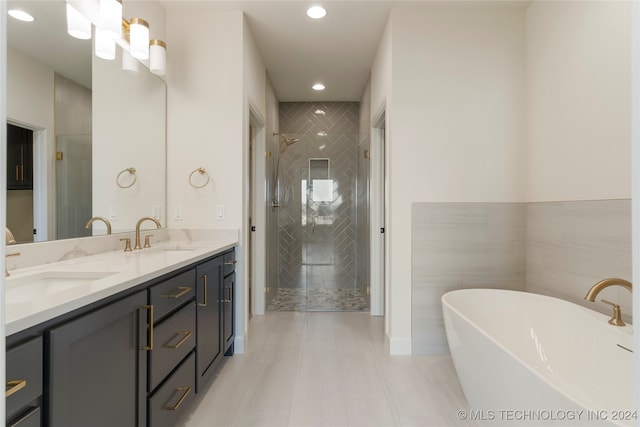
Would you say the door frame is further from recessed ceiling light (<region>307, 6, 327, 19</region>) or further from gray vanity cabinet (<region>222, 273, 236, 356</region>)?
gray vanity cabinet (<region>222, 273, 236, 356</region>)

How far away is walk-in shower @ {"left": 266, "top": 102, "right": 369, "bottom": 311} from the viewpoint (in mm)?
3939

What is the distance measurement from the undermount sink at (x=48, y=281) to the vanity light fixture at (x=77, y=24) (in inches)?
51.1

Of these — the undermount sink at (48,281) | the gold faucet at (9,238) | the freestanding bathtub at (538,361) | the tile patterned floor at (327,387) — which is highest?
the gold faucet at (9,238)

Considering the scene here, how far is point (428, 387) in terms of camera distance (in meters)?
2.13

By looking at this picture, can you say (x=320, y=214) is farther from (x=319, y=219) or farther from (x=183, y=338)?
(x=183, y=338)

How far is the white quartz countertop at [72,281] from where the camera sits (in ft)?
2.72

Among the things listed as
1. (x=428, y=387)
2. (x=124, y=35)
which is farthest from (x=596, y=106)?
(x=124, y=35)

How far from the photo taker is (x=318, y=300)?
3.92m

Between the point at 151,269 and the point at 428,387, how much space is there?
72.5 inches

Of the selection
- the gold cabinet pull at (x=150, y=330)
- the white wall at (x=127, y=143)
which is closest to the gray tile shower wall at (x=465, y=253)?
the gold cabinet pull at (x=150, y=330)

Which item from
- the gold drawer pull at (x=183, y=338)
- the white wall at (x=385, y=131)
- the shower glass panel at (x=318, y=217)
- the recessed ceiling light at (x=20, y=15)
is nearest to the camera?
the recessed ceiling light at (x=20, y=15)

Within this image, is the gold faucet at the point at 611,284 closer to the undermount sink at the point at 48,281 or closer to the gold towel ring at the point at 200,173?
the undermount sink at the point at 48,281

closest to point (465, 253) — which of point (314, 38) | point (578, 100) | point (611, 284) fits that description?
point (611, 284)

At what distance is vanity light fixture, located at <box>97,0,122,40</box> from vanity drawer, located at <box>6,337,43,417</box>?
5.87 ft
